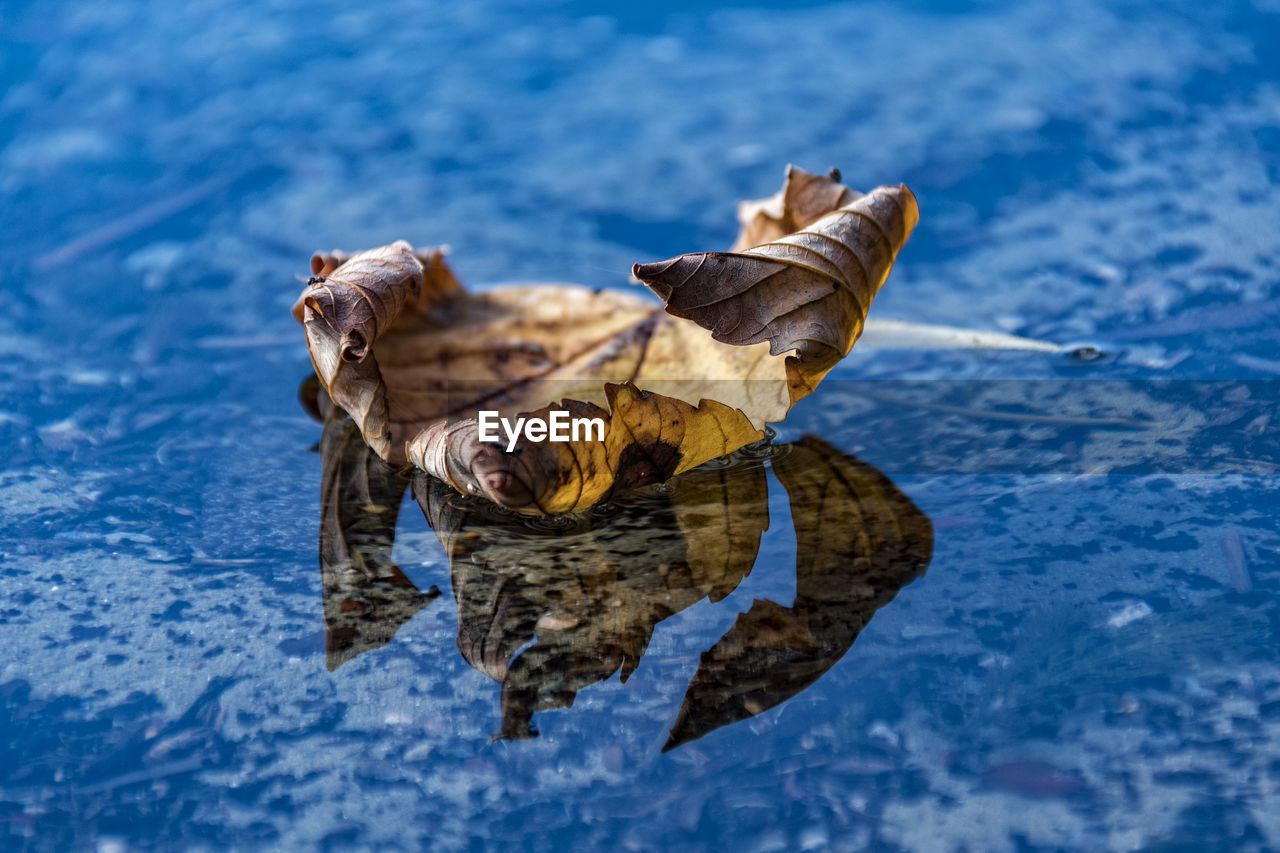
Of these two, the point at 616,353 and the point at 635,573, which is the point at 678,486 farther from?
the point at 616,353

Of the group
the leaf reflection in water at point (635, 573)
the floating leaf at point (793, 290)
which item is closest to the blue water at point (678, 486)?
the leaf reflection in water at point (635, 573)

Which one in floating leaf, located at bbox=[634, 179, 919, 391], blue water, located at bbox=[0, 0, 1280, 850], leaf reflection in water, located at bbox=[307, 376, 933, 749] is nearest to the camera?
blue water, located at bbox=[0, 0, 1280, 850]

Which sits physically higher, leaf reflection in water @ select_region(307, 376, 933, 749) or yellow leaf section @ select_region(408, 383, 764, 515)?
yellow leaf section @ select_region(408, 383, 764, 515)

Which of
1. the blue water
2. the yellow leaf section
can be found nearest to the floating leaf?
the yellow leaf section

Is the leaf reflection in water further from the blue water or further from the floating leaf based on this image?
the floating leaf

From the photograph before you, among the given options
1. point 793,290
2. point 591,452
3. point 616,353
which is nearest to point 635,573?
point 591,452

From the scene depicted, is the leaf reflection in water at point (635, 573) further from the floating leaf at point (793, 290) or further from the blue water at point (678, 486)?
the floating leaf at point (793, 290)

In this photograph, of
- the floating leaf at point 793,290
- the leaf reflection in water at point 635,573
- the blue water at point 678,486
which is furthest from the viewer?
the floating leaf at point 793,290
